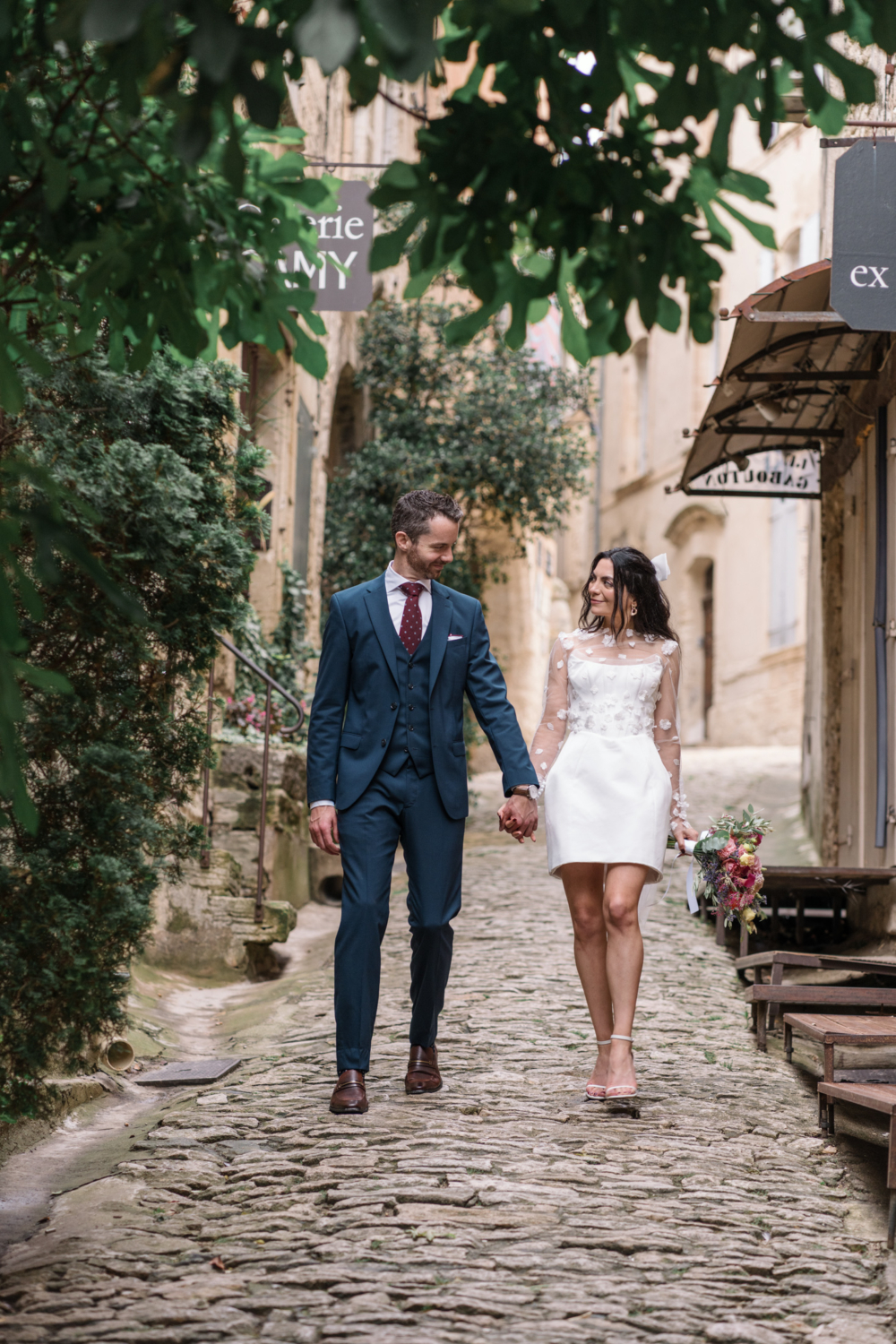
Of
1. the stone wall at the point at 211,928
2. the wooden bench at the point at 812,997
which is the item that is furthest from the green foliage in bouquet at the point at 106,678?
the stone wall at the point at 211,928

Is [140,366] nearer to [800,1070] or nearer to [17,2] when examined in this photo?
[17,2]

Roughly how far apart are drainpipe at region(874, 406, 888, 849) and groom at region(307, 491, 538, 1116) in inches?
147

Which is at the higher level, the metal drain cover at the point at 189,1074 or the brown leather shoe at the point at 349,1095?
the brown leather shoe at the point at 349,1095

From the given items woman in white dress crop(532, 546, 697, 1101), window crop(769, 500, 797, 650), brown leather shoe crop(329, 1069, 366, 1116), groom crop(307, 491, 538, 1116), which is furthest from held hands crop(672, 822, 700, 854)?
window crop(769, 500, 797, 650)

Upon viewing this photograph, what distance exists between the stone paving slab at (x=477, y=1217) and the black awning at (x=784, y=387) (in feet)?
12.2

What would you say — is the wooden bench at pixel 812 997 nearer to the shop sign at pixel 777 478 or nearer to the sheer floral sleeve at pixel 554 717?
the sheer floral sleeve at pixel 554 717

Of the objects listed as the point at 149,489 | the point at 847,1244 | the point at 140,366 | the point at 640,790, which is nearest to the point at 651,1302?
the point at 847,1244

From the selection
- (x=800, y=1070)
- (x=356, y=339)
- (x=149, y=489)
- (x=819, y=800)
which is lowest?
(x=800, y=1070)

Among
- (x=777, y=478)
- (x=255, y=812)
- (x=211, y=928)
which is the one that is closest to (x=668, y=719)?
(x=211, y=928)

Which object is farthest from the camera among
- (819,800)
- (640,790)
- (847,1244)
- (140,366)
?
(819,800)

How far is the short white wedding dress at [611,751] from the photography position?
5.08 m

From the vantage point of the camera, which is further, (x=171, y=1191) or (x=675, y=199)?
(x=171, y=1191)

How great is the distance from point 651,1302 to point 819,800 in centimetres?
953

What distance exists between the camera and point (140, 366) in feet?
11.6
